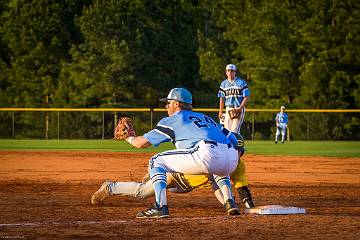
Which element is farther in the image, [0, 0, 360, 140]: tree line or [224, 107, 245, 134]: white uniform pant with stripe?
[0, 0, 360, 140]: tree line

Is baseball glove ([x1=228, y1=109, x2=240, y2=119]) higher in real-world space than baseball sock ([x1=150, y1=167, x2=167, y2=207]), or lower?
higher

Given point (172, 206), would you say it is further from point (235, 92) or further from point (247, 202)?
point (235, 92)

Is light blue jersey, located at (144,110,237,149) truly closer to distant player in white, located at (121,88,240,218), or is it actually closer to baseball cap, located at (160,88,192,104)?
distant player in white, located at (121,88,240,218)

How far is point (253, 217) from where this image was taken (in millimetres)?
8789

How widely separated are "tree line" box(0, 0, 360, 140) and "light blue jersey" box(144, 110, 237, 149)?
31.7 metres

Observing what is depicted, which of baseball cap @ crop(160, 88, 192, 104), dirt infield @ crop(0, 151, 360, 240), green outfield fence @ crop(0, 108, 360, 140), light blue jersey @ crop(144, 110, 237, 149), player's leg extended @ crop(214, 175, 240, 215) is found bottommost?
green outfield fence @ crop(0, 108, 360, 140)

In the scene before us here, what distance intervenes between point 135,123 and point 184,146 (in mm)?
28805

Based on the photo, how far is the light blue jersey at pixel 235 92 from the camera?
15648mm

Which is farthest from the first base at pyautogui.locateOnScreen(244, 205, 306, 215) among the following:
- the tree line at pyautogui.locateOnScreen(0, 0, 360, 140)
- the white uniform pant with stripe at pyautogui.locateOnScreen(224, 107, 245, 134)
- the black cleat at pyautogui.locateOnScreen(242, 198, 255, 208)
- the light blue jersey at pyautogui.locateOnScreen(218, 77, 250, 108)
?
the tree line at pyautogui.locateOnScreen(0, 0, 360, 140)

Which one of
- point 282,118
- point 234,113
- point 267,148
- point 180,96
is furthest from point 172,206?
point 282,118

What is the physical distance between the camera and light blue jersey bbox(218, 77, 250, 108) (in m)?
15.6

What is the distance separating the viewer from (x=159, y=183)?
28.2ft

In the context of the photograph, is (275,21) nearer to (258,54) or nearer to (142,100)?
(258,54)

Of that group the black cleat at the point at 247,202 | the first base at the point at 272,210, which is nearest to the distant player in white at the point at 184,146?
the first base at the point at 272,210
